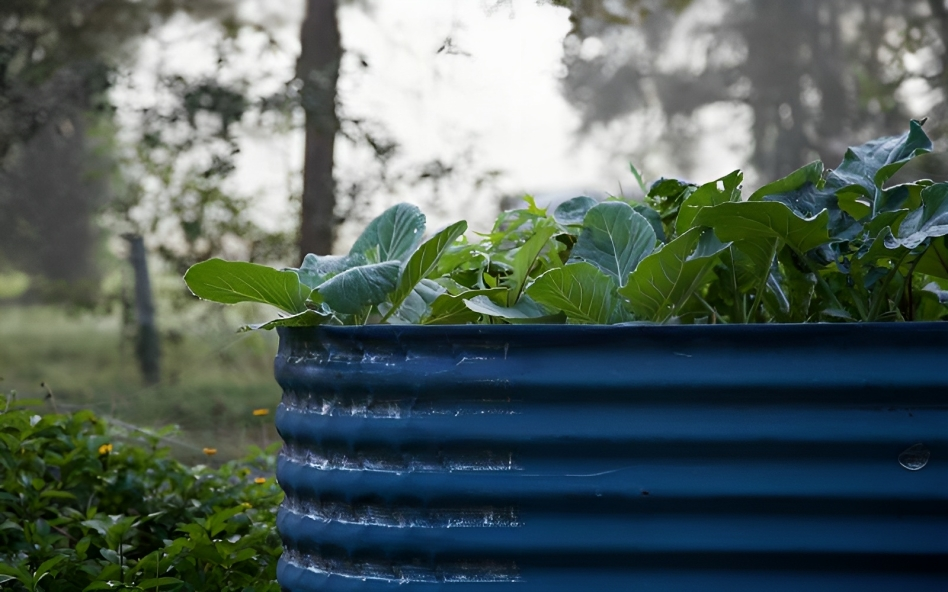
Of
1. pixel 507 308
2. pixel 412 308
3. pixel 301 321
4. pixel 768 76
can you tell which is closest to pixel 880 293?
pixel 507 308

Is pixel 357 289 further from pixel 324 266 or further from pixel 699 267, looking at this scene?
pixel 699 267

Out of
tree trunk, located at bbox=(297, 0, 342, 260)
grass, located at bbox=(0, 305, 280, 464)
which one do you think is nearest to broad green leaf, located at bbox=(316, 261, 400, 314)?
grass, located at bbox=(0, 305, 280, 464)

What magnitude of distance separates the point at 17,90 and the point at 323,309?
10.7ft

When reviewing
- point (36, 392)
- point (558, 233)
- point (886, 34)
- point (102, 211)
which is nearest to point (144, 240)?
point (102, 211)

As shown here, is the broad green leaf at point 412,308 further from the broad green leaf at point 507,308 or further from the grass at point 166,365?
the grass at point 166,365

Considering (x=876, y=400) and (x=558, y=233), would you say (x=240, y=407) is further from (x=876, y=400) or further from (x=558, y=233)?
(x=876, y=400)

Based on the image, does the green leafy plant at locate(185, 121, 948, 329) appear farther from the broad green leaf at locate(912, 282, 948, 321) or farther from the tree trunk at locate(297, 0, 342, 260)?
the tree trunk at locate(297, 0, 342, 260)

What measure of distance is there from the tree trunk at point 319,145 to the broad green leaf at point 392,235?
231cm

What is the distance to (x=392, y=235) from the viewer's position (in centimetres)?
103

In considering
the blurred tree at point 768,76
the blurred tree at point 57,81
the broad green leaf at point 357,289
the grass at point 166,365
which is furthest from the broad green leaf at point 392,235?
the blurred tree at point 768,76

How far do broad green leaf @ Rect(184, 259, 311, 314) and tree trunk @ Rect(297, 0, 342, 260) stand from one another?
2.41 metres

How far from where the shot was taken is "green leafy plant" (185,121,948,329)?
0.84 meters

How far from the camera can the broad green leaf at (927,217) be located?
0.82 metres

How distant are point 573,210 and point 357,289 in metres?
0.32
